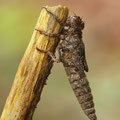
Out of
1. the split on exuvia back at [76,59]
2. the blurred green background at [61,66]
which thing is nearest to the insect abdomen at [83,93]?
the split on exuvia back at [76,59]

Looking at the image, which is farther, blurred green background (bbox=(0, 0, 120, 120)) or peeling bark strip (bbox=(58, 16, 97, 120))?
blurred green background (bbox=(0, 0, 120, 120))

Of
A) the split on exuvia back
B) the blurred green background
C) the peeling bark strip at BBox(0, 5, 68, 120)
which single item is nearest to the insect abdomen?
the split on exuvia back

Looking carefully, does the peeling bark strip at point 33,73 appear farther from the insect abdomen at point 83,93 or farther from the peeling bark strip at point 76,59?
the insect abdomen at point 83,93

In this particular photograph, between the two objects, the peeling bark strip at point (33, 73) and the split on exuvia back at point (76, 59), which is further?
the split on exuvia back at point (76, 59)

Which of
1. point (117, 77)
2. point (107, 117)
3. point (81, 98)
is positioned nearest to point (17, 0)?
point (117, 77)

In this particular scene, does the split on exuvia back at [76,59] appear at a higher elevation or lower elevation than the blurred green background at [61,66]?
lower

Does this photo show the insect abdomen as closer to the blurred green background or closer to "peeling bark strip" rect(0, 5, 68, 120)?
"peeling bark strip" rect(0, 5, 68, 120)

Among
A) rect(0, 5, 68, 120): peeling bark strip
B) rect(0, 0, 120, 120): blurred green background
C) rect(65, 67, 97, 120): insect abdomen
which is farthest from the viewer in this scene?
rect(0, 0, 120, 120): blurred green background

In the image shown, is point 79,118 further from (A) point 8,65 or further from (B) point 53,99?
(A) point 8,65
